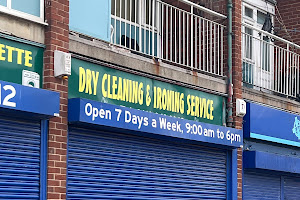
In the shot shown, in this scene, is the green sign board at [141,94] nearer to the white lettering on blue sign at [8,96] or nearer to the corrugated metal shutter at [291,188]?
the white lettering on blue sign at [8,96]

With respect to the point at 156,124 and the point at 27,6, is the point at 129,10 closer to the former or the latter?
the point at 156,124

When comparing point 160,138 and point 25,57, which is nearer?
point 25,57

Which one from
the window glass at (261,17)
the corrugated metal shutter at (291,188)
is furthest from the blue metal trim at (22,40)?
the window glass at (261,17)

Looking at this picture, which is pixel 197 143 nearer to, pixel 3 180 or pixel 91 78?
pixel 91 78

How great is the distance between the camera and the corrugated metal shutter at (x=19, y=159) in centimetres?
916

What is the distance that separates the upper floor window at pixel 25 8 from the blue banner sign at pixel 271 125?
19.0ft

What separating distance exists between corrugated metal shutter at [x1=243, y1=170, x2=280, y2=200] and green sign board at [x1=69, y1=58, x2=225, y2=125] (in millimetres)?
1693

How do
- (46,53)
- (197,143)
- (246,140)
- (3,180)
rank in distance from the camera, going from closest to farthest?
(3,180), (46,53), (197,143), (246,140)

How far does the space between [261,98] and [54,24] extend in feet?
21.0

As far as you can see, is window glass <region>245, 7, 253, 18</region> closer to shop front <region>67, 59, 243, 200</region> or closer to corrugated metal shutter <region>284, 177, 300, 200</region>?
shop front <region>67, 59, 243, 200</region>

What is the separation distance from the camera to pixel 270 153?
1466 cm

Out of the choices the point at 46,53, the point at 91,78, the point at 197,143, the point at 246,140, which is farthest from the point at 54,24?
the point at 246,140

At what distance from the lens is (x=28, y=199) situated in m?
9.43

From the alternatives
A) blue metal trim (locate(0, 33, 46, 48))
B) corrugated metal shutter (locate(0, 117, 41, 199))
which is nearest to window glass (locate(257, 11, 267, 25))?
blue metal trim (locate(0, 33, 46, 48))
